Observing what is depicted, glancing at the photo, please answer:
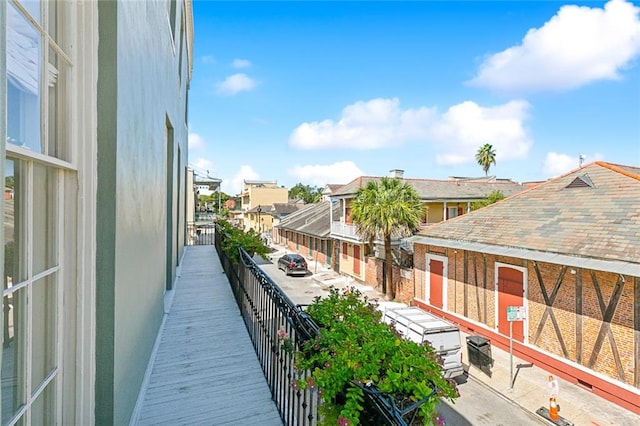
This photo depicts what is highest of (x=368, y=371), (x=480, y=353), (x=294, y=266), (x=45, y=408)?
(x=368, y=371)

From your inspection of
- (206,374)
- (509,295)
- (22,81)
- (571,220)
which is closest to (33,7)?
(22,81)

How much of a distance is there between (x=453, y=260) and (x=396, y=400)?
1270 cm

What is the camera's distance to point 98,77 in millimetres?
1994

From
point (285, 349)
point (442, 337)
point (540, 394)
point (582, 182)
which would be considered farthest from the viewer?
point (582, 182)

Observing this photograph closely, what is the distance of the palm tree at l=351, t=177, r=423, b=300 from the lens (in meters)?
15.1

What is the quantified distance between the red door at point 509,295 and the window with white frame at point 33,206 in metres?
12.0

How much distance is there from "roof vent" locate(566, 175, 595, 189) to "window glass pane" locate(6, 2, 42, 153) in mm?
14394

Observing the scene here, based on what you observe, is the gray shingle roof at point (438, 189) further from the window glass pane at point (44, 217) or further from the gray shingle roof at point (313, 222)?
the window glass pane at point (44, 217)

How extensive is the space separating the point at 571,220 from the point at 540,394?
529cm

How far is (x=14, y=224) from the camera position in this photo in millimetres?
1354

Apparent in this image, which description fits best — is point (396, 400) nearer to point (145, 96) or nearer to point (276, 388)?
point (276, 388)

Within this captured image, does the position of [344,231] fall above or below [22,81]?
below

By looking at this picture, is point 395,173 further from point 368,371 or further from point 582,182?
point 368,371

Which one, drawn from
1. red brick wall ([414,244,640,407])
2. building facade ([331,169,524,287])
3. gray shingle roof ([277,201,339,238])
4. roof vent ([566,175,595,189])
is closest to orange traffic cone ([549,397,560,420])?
red brick wall ([414,244,640,407])
